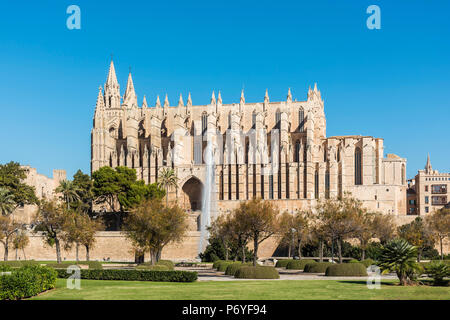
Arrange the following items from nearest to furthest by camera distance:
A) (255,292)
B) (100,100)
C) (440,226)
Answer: (255,292) → (440,226) → (100,100)

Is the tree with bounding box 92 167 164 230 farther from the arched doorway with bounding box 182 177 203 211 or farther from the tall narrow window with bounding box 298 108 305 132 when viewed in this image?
the tall narrow window with bounding box 298 108 305 132

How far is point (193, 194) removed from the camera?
76500 millimetres

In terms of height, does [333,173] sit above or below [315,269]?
above

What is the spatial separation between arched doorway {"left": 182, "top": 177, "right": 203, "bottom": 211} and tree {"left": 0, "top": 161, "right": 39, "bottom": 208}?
19.6 m

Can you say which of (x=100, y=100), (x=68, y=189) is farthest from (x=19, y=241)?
(x=100, y=100)

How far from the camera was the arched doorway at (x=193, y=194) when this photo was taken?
7544 centimetres

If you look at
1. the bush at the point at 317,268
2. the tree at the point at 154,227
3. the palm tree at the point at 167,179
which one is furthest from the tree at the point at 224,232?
the palm tree at the point at 167,179

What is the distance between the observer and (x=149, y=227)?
1345 inches
